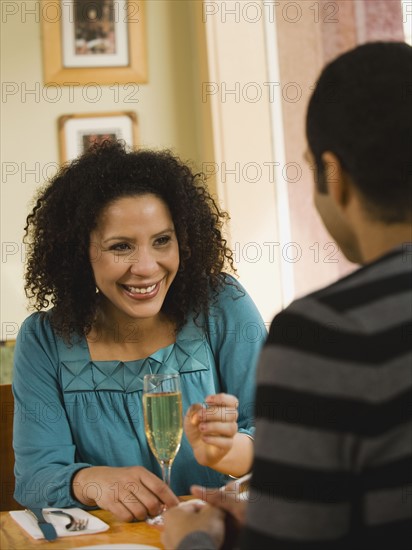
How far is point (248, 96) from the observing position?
3.72 metres

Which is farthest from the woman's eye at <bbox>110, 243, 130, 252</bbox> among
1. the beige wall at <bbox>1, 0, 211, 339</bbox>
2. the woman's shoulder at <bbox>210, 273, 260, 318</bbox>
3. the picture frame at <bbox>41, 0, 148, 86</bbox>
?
the picture frame at <bbox>41, 0, 148, 86</bbox>

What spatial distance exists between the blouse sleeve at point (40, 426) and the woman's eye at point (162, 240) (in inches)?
12.7

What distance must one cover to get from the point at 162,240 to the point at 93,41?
2.11 metres

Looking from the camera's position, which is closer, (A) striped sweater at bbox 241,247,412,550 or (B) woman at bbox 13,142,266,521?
(A) striped sweater at bbox 241,247,412,550

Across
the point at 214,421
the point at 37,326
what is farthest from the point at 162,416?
the point at 37,326

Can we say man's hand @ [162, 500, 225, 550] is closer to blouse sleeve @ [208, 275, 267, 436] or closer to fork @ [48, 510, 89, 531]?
fork @ [48, 510, 89, 531]

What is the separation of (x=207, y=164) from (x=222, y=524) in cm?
284

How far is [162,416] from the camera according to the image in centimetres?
141

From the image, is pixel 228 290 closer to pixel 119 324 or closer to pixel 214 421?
pixel 119 324

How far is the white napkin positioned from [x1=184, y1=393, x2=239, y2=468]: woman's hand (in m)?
0.23

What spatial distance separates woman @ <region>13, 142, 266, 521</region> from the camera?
180 centimetres

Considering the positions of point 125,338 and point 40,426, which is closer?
point 40,426

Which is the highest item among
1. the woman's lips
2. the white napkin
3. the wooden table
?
the woman's lips

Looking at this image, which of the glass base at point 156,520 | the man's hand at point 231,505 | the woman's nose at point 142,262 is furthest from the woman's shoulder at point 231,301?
the man's hand at point 231,505
